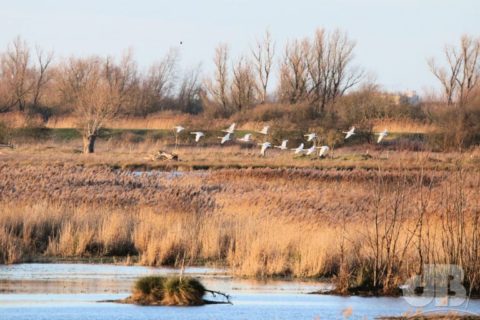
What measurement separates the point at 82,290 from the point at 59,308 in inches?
74.4

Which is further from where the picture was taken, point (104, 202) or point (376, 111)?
point (376, 111)

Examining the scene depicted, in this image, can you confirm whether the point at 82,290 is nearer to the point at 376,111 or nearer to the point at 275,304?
the point at 275,304

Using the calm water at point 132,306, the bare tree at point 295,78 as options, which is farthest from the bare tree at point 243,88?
the calm water at point 132,306

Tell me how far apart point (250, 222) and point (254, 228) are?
85 cm

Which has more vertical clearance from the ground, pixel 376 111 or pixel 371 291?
pixel 376 111

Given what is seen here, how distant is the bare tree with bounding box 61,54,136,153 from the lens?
2247 inches

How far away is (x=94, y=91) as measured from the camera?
6109cm

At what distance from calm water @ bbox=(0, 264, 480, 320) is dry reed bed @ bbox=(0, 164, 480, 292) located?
76 centimetres

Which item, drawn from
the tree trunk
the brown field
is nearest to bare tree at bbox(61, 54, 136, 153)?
the tree trunk

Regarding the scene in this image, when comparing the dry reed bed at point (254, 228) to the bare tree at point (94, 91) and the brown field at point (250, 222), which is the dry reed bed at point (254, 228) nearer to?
the brown field at point (250, 222)

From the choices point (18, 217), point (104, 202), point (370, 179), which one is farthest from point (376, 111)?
point (18, 217)

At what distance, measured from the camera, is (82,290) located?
54.0 feet

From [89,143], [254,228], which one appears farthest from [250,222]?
[89,143]

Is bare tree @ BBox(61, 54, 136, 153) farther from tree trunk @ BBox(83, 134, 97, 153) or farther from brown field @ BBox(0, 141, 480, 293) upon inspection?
brown field @ BBox(0, 141, 480, 293)
